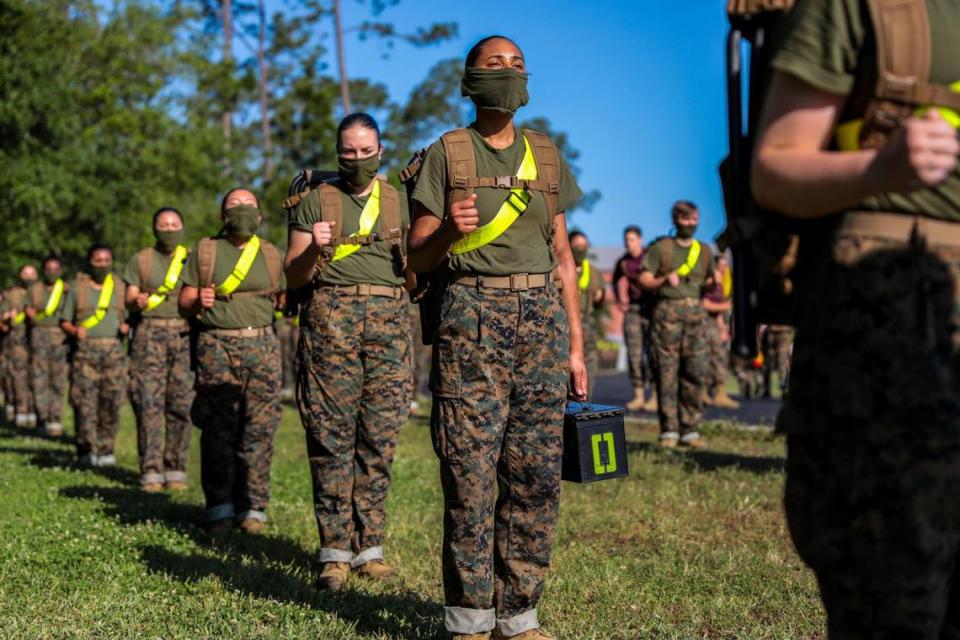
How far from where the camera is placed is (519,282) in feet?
16.1

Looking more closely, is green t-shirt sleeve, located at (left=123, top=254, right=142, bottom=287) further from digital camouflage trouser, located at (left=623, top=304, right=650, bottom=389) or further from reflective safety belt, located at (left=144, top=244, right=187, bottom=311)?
digital camouflage trouser, located at (left=623, top=304, right=650, bottom=389)

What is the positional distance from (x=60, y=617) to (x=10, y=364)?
15861mm

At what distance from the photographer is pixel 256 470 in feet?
28.8

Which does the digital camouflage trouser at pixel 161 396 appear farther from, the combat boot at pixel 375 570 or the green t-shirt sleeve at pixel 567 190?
the green t-shirt sleeve at pixel 567 190

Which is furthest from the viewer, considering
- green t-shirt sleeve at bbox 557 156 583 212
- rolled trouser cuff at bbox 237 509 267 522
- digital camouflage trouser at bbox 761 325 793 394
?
digital camouflage trouser at bbox 761 325 793 394

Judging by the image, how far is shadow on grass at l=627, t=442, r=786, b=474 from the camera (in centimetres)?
1121

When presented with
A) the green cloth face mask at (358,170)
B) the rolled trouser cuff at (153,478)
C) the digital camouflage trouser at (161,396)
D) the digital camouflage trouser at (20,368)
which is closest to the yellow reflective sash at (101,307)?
the digital camouflage trouser at (161,396)

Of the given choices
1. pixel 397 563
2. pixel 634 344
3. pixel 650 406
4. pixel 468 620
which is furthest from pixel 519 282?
pixel 634 344

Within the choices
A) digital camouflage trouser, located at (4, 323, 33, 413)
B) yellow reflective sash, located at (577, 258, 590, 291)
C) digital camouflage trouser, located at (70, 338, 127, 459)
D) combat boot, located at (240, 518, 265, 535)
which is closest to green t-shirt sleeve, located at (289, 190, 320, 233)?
combat boot, located at (240, 518, 265, 535)

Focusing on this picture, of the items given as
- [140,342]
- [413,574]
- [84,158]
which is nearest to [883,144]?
[413,574]

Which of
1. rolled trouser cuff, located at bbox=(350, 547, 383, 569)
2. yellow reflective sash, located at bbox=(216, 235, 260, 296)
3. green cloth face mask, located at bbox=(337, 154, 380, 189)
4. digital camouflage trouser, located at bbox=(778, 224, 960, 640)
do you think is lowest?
rolled trouser cuff, located at bbox=(350, 547, 383, 569)

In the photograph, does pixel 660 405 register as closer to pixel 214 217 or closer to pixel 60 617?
pixel 60 617

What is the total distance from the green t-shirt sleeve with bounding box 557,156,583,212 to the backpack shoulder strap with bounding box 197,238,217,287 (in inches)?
167

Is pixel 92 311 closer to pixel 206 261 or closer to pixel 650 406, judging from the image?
pixel 206 261
